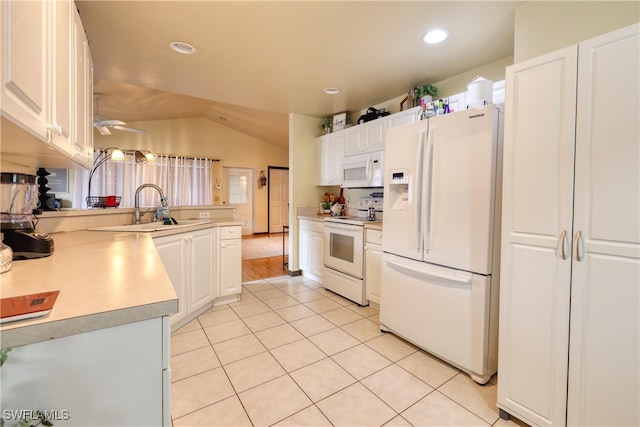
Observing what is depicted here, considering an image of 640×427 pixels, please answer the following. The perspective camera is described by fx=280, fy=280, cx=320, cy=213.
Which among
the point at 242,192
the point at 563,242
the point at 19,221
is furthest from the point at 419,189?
the point at 242,192

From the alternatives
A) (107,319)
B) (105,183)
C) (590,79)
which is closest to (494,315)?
(590,79)

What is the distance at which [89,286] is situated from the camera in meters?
0.89

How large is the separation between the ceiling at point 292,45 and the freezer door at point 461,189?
669mm

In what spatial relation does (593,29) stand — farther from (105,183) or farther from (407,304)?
(105,183)

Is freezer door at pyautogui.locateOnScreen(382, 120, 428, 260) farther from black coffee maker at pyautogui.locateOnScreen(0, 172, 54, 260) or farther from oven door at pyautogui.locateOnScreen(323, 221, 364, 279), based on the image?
black coffee maker at pyautogui.locateOnScreen(0, 172, 54, 260)

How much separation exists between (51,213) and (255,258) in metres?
3.65

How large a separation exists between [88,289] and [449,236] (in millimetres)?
1898

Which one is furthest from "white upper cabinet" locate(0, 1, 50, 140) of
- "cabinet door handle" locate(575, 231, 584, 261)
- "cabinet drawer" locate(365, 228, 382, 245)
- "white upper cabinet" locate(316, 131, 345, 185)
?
"white upper cabinet" locate(316, 131, 345, 185)

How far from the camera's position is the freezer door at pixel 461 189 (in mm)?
1703

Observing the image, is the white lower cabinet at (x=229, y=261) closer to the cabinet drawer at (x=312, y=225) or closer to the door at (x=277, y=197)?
the cabinet drawer at (x=312, y=225)

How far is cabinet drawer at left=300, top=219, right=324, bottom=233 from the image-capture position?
3.68m

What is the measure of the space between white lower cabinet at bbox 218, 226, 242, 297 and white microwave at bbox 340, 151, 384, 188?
4.90 feet

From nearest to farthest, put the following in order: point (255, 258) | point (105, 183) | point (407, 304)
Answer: point (407, 304) < point (255, 258) < point (105, 183)

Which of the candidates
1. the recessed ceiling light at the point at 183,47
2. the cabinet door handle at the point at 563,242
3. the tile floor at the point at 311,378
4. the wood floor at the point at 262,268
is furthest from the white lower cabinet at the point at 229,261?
the cabinet door handle at the point at 563,242
